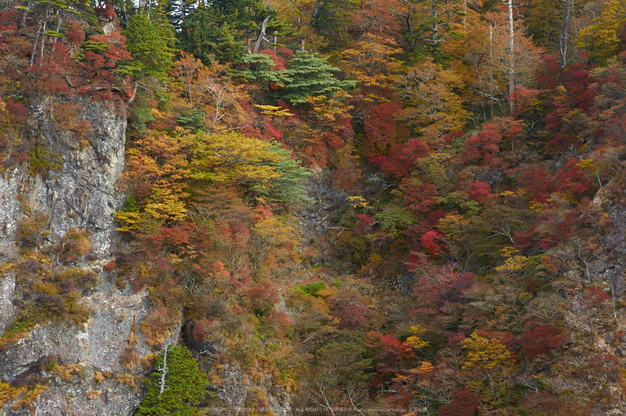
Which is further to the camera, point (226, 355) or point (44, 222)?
point (226, 355)

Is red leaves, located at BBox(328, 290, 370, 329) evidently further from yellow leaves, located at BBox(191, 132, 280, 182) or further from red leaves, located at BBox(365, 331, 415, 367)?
yellow leaves, located at BBox(191, 132, 280, 182)

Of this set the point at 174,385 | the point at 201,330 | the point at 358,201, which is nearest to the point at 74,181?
the point at 201,330

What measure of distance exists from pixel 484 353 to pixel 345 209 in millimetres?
14821

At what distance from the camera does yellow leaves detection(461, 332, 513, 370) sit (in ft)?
67.8

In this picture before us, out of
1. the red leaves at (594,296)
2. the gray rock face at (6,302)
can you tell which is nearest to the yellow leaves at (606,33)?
the red leaves at (594,296)

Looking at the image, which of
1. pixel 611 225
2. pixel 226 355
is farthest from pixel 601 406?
pixel 226 355

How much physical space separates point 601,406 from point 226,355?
1450cm

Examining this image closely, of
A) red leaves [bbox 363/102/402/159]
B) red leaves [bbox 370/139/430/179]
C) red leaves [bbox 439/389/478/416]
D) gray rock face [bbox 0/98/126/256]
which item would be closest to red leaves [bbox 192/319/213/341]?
gray rock face [bbox 0/98/126/256]

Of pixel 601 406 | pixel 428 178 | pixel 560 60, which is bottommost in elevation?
pixel 601 406

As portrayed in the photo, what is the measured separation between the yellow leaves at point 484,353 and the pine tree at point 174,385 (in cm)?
1102

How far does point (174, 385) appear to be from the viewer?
817 inches

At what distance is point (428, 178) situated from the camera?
99.8 ft

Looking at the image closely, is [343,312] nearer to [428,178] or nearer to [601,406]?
[428,178]

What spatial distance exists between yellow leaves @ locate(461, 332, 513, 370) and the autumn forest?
91mm
